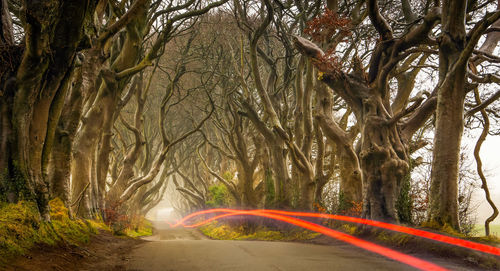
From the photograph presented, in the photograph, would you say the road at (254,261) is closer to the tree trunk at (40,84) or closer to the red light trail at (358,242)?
the red light trail at (358,242)

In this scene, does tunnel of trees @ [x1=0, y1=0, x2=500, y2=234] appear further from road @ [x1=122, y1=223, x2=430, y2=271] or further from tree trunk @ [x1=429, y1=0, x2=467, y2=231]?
road @ [x1=122, y1=223, x2=430, y2=271]

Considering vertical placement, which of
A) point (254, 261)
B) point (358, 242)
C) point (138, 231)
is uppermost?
point (358, 242)

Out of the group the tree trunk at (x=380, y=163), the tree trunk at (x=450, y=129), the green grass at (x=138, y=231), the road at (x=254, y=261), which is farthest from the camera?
the green grass at (x=138, y=231)

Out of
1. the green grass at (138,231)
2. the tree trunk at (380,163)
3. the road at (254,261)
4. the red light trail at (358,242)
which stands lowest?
the green grass at (138,231)

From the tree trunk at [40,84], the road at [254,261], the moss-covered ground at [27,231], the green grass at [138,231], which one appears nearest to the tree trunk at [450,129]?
the road at [254,261]

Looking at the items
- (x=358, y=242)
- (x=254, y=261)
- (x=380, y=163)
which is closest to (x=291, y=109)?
(x=380, y=163)

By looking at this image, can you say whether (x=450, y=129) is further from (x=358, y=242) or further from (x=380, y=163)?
(x=358, y=242)

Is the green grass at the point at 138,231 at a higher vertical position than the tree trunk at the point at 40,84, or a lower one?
lower

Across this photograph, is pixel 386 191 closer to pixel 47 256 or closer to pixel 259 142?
pixel 47 256

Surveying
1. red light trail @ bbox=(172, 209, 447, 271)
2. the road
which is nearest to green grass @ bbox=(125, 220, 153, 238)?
red light trail @ bbox=(172, 209, 447, 271)

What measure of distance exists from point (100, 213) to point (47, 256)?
6.27 m

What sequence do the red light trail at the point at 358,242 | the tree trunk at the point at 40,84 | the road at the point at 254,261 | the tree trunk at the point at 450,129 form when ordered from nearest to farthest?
the tree trunk at the point at 40,84, the road at the point at 254,261, the red light trail at the point at 358,242, the tree trunk at the point at 450,129

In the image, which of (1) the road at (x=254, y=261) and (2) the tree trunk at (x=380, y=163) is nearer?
(1) the road at (x=254, y=261)

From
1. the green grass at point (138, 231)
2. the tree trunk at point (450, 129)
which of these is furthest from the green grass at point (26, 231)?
the green grass at point (138, 231)
